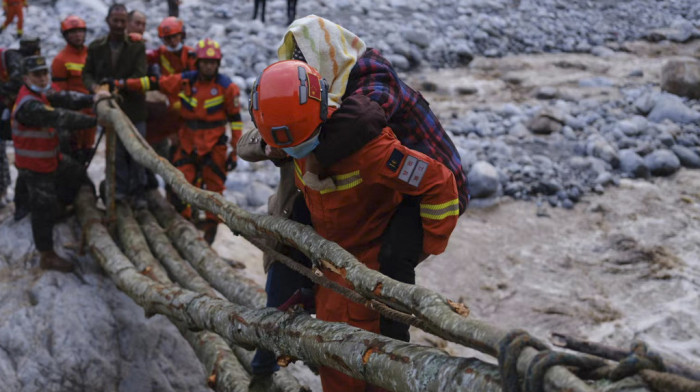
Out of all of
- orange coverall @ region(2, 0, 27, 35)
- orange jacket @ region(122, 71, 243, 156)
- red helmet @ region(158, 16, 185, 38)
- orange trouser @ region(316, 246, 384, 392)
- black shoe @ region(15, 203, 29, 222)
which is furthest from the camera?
orange coverall @ region(2, 0, 27, 35)

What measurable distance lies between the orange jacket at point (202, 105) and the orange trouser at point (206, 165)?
62 millimetres

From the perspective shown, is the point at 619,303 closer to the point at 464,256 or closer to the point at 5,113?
the point at 464,256

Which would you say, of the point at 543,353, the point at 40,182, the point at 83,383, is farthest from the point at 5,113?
the point at 543,353

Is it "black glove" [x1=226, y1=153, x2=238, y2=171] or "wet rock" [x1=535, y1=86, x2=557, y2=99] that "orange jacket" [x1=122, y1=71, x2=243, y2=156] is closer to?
"black glove" [x1=226, y1=153, x2=238, y2=171]

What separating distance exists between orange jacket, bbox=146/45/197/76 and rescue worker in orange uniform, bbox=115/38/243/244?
426mm

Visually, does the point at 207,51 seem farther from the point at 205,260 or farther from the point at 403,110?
the point at 403,110

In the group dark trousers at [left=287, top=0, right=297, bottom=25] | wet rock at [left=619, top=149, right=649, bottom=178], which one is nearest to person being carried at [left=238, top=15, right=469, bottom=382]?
wet rock at [left=619, top=149, right=649, bottom=178]

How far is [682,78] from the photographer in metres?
11.6

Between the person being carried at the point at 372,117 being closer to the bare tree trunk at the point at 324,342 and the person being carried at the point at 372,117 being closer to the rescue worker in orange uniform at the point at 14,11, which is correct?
the bare tree trunk at the point at 324,342

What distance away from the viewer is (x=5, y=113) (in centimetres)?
555

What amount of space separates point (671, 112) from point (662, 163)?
2009 millimetres

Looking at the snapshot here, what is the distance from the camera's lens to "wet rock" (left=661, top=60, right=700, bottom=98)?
37.7 feet

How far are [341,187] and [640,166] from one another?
7.24 meters

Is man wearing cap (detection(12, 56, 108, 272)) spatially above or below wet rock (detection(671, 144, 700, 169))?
above
